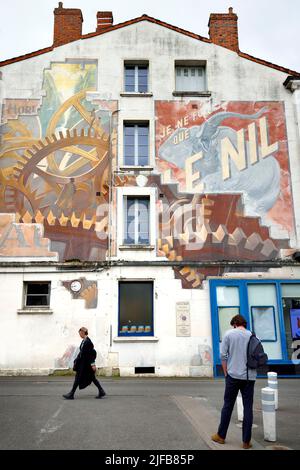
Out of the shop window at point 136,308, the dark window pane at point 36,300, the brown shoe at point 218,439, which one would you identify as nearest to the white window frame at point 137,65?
the shop window at point 136,308

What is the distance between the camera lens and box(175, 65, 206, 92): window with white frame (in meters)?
19.0

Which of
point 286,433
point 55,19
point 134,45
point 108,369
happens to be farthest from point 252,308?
point 55,19

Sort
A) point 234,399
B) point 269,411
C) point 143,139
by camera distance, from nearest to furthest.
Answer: point 234,399 < point 269,411 < point 143,139

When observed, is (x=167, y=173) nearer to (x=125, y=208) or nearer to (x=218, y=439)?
(x=125, y=208)

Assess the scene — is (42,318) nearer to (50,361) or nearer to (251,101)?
(50,361)

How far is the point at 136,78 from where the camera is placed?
1898 cm

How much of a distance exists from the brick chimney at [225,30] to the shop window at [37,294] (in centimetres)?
1238

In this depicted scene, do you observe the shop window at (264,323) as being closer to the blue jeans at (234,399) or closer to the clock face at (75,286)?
the clock face at (75,286)

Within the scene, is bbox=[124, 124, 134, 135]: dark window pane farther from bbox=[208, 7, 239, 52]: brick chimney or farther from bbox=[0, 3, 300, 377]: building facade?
bbox=[208, 7, 239, 52]: brick chimney

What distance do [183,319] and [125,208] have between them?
15.4 ft

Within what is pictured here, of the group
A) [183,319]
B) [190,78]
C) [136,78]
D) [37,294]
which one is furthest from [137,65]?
[183,319]

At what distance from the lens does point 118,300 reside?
16.2 m

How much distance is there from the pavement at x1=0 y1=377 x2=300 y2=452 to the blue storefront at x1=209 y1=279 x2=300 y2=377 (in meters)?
2.89

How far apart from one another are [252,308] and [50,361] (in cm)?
732
